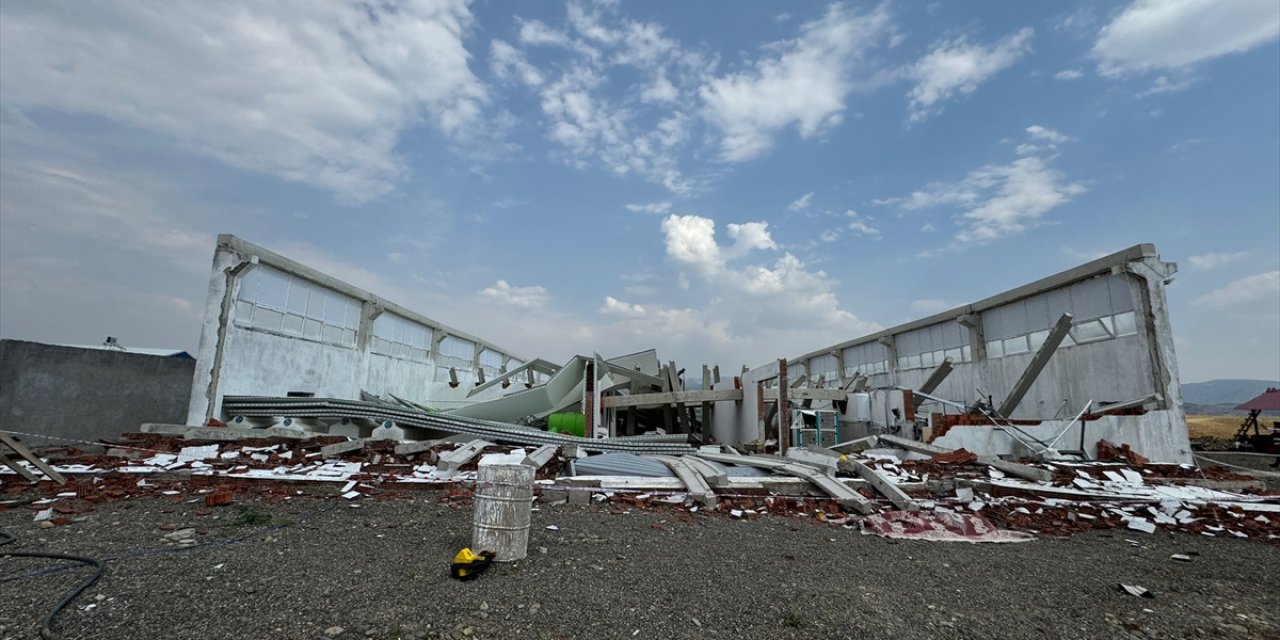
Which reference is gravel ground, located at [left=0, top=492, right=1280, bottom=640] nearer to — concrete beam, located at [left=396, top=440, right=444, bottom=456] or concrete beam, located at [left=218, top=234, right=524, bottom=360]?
concrete beam, located at [left=396, top=440, right=444, bottom=456]

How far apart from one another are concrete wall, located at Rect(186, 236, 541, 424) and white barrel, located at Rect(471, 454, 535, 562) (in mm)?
9971

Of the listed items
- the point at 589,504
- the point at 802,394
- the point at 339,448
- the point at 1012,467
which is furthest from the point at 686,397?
the point at 339,448

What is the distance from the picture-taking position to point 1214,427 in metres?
29.4

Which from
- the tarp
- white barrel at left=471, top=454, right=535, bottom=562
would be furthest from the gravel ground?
the tarp

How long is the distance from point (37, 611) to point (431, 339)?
743 inches

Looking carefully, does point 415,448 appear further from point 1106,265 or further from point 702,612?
point 1106,265

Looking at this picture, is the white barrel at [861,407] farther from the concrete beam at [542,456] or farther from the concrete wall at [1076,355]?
the concrete beam at [542,456]

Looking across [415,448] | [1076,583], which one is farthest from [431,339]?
[1076,583]

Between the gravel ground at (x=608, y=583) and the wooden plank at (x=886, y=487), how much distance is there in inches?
47.4

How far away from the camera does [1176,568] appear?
15.1 ft

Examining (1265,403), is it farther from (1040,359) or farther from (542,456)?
(542,456)

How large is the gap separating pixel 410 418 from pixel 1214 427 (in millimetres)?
→ 40392

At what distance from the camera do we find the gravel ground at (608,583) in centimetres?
296

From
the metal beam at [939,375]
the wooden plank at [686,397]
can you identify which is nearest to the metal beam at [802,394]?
the wooden plank at [686,397]
